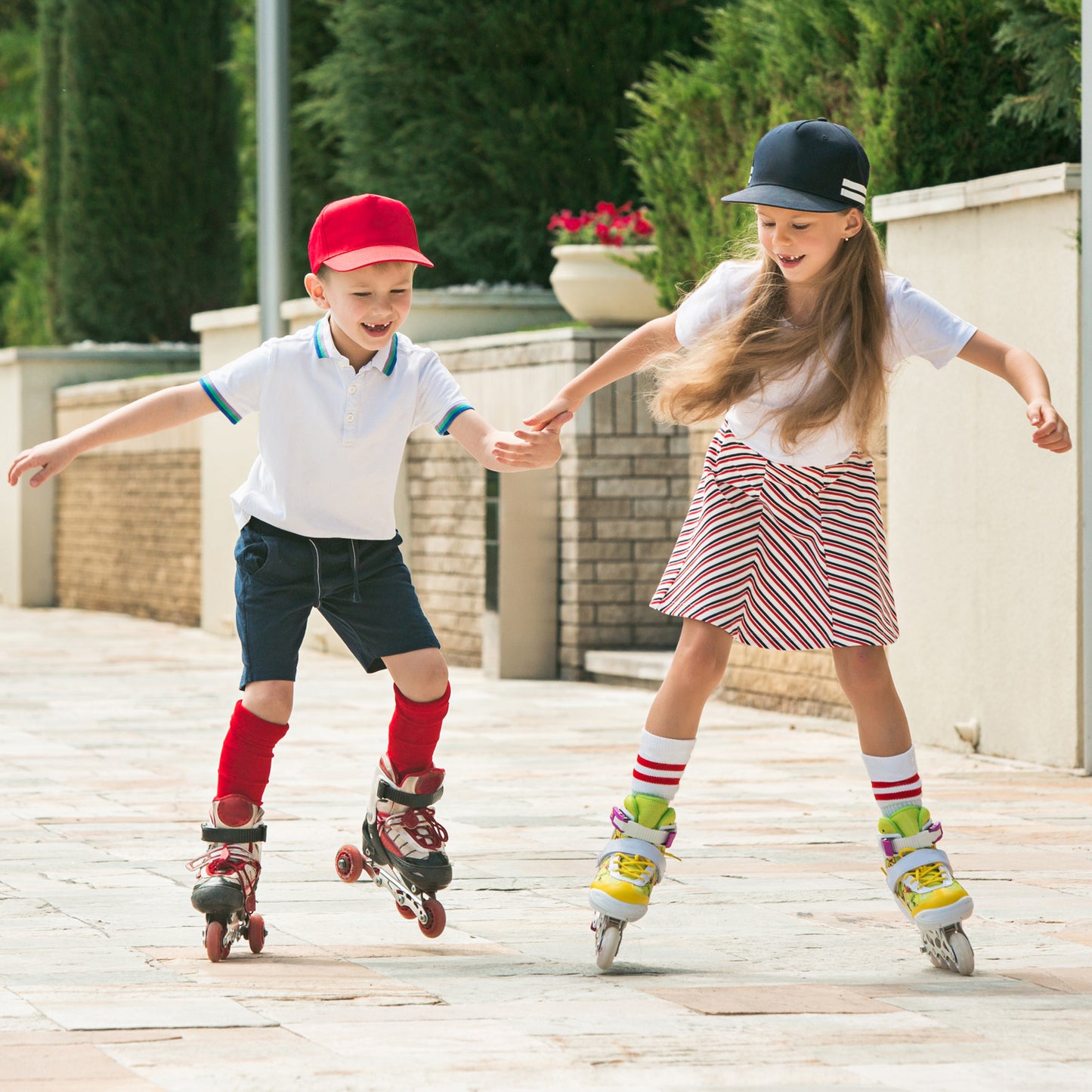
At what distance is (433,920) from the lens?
14.7ft

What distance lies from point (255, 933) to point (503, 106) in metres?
10.8

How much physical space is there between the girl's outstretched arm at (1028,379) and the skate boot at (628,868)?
1.06 metres

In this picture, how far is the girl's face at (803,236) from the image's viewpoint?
169 inches

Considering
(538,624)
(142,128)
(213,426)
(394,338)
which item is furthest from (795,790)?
(142,128)

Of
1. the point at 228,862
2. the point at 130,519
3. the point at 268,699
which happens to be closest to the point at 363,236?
the point at 268,699

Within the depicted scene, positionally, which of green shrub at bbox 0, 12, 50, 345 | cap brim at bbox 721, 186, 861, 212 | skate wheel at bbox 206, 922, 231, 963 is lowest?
skate wheel at bbox 206, 922, 231, 963

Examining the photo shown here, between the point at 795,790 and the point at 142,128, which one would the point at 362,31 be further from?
the point at 795,790

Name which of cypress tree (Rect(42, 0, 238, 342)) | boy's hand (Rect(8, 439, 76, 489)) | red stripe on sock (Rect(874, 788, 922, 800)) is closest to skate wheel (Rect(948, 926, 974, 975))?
red stripe on sock (Rect(874, 788, 922, 800))

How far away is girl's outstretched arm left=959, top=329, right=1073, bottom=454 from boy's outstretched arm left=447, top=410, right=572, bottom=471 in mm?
870

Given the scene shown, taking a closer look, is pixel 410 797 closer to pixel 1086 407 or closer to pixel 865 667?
pixel 865 667

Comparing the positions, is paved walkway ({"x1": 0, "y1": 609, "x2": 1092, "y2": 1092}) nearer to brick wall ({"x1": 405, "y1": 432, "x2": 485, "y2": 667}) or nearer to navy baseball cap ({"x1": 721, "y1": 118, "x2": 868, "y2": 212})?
navy baseball cap ({"x1": 721, "y1": 118, "x2": 868, "y2": 212})

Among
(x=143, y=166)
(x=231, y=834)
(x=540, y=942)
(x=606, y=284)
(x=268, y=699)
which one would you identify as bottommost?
(x=540, y=942)

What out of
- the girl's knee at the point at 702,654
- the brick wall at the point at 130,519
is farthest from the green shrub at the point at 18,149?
the girl's knee at the point at 702,654

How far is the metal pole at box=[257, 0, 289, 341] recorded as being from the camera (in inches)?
534
